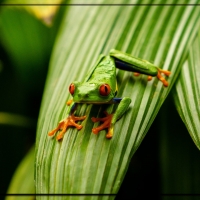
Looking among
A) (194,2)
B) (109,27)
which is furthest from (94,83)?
(194,2)

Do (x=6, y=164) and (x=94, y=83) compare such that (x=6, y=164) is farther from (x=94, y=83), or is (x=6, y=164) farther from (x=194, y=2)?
(x=194, y=2)

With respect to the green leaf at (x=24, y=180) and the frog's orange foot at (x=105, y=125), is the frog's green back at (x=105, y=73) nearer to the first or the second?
the frog's orange foot at (x=105, y=125)

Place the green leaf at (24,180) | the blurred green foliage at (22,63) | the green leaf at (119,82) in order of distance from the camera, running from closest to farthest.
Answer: the green leaf at (119,82) < the green leaf at (24,180) < the blurred green foliage at (22,63)

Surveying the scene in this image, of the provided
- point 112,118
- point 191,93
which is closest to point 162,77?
point 191,93

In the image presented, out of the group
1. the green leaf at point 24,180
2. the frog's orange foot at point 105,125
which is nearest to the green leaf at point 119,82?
the frog's orange foot at point 105,125

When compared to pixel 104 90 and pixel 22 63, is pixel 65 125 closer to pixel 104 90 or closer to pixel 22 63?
pixel 104 90

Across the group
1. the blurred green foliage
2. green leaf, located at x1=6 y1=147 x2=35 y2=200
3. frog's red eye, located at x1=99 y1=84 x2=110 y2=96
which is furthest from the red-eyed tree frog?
the blurred green foliage
